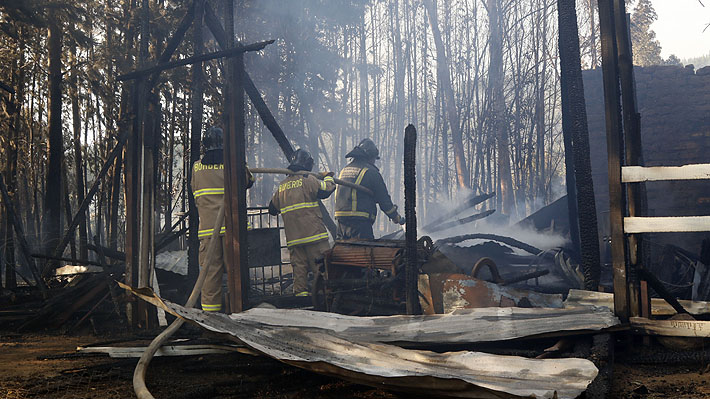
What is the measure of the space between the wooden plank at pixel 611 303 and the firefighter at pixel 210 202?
12.5 ft

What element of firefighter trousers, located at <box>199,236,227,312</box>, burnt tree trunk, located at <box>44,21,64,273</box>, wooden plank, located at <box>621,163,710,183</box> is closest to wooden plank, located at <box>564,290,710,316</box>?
wooden plank, located at <box>621,163,710,183</box>

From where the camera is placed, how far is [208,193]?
6.85 m

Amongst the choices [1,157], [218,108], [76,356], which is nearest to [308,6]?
[218,108]

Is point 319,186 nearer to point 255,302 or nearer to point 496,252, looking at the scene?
point 255,302

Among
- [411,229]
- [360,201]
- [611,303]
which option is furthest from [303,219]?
[611,303]

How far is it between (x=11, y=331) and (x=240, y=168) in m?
3.37

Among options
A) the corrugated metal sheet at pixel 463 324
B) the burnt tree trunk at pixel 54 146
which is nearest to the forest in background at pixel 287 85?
the burnt tree trunk at pixel 54 146

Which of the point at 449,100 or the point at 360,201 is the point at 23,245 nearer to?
the point at 360,201

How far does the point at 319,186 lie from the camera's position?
780 cm

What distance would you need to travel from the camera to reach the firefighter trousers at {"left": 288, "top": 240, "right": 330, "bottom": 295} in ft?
25.4

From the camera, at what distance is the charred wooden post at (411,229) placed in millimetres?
5449

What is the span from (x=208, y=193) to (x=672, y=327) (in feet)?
16.4

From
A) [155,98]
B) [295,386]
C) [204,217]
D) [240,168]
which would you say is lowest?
[295,386]

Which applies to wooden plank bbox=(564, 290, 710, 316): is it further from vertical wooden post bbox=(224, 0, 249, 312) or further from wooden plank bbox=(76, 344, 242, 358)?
vertical wooden post bbox=(224, 0, 249, 312)
